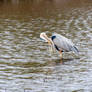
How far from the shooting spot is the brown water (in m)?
10.0

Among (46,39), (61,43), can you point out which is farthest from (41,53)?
(61,43)

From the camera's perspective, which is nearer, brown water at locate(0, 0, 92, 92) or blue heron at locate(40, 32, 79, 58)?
brown water at locate(0, 0, 92, 92)

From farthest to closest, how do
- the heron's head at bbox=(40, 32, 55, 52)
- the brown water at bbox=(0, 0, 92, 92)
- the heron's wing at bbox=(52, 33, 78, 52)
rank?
1. the heron's head at bbox=(40, 32, 55, 52)
2. the heron's wing at bbox=(52, 33, 78, 52)
3. the brown water at bbox=(0, 0, 92, 92)

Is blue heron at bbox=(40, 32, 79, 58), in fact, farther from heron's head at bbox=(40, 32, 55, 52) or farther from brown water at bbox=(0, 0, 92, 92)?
brown water at bbox=(0, 0, 92, 92)

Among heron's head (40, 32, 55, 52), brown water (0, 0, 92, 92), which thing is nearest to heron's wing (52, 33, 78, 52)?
heron's head (40, 32, 55, 52)

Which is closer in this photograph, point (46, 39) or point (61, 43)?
point (61, 43)

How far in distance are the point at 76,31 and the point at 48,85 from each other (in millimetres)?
9779

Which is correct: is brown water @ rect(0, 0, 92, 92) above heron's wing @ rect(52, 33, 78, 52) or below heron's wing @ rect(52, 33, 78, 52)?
below

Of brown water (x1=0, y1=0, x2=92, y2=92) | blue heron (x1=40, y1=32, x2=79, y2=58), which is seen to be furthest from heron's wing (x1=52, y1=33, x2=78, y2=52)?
brown water (x1=0, y1=0, x2=92, y2=92)

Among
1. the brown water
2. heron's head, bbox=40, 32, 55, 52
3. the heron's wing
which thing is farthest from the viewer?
heron's head, bbox=40, 32, 55, 52

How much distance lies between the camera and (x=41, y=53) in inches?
563

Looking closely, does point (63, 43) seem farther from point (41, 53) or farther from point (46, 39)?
point (41, 53)

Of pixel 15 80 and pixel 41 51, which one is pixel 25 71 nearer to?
pixel 15 80

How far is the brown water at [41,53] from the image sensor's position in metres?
10.0
